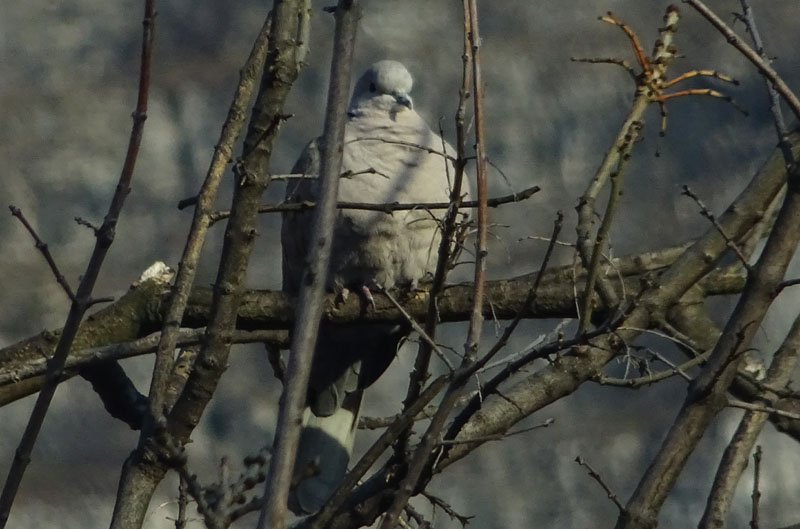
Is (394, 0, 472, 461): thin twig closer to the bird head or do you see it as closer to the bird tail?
the bird tail

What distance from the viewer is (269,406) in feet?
17.0

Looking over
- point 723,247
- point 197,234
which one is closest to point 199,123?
point 723,247

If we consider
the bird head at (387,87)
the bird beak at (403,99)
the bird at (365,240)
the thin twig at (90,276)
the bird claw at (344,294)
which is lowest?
the thin twig at (90,276)

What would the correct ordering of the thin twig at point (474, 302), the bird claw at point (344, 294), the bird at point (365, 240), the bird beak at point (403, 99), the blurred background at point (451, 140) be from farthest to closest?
the blurred background at point (451, 140) < the bird beak at point (403, 99) < the bird at point (365, 240) < the bird claw at point (344, 294) < the thin twig at point (474, 302)

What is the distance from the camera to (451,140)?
509 centimetres

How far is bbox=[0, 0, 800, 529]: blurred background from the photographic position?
5160 mm

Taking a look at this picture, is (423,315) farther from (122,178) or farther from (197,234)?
(122,178)

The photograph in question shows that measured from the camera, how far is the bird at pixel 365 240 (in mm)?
3699

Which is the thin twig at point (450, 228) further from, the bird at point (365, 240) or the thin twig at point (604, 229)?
the bird at point (365, 240)

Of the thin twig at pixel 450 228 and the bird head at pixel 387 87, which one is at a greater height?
the bird head at pixel 387 87

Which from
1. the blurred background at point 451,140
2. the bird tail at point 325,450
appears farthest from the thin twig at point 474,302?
the blurred background at point 451,140

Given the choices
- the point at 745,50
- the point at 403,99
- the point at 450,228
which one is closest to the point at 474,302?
the point at 450,228

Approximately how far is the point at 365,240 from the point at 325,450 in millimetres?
609

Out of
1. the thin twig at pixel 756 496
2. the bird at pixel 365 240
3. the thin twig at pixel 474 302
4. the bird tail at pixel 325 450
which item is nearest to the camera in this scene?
the thin twig at pixel 474 302
